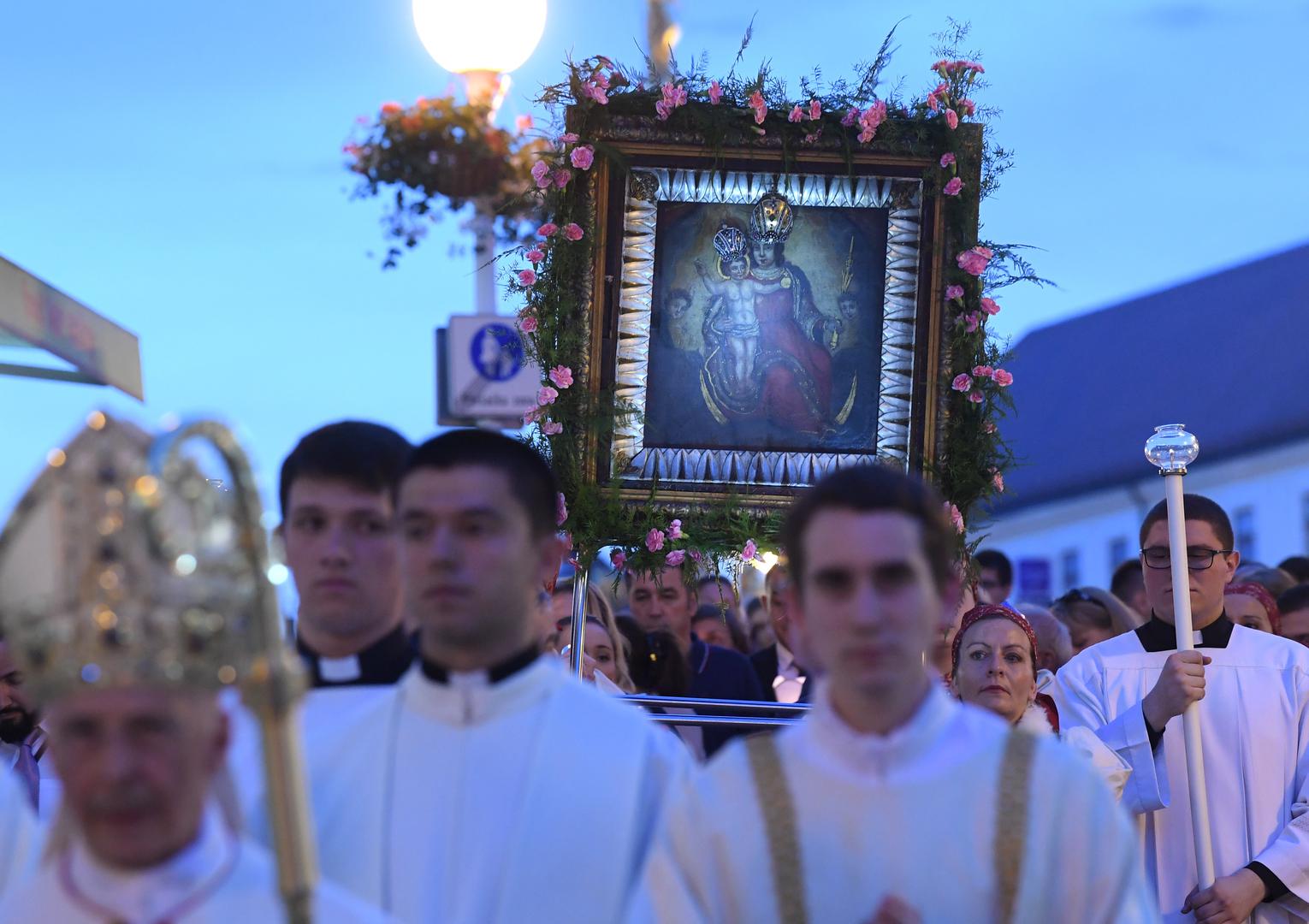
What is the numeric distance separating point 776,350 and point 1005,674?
1282mm

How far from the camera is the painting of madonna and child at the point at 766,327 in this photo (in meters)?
6.69

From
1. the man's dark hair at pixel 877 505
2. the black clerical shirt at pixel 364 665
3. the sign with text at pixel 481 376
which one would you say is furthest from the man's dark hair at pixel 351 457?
the sign with text at pixel 481 376

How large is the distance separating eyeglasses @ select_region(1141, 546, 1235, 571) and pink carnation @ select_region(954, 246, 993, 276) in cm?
129

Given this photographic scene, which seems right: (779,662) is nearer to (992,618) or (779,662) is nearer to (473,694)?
(992,618)

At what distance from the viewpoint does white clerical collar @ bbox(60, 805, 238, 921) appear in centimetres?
317

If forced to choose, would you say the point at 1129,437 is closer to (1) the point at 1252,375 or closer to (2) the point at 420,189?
(1) the point at 1252,375

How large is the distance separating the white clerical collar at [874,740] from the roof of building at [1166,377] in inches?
1499

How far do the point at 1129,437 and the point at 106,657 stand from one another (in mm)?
46898

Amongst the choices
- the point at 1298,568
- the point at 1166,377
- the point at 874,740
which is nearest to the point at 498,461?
the point at 874,740

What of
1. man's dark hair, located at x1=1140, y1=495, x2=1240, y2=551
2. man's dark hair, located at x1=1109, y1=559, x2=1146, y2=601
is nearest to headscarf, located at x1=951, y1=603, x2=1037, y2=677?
man's dark hair, located at x1=1140, y1=495, x2=1240, y2=551

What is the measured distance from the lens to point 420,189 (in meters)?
11.4

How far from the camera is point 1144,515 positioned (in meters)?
38.2

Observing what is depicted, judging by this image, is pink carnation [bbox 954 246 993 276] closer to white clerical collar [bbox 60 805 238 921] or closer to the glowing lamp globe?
the glowing lamp globe

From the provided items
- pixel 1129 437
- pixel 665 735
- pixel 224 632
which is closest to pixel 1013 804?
pixel 665 735
